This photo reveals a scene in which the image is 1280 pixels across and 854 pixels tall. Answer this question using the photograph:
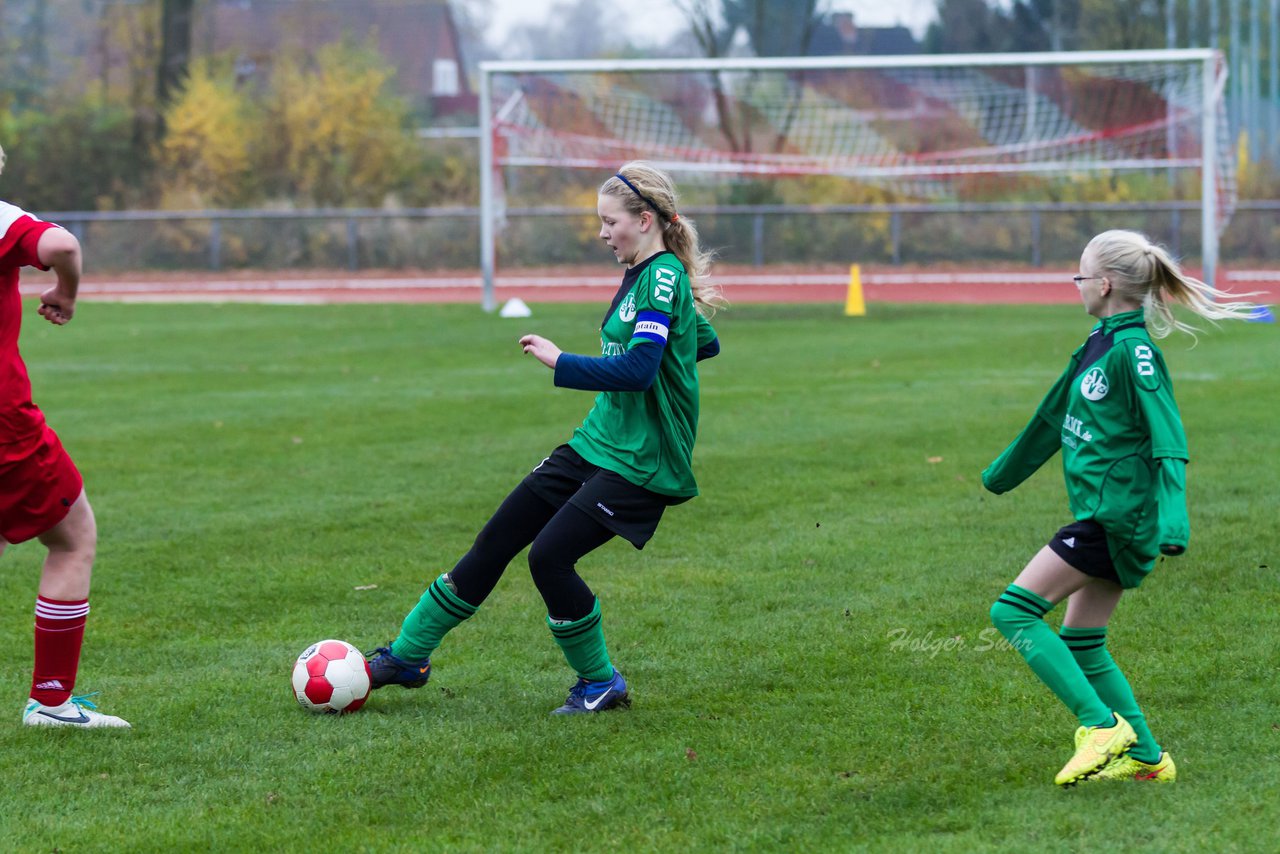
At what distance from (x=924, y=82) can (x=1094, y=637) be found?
22582 mm

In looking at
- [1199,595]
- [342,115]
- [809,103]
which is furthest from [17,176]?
[1199,595]

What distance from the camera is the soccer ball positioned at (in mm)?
4988

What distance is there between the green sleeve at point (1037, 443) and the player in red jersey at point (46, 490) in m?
2.82

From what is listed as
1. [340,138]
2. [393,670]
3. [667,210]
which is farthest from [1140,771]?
[340,138]

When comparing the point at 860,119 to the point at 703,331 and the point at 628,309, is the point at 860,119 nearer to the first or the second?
the point at 703,331

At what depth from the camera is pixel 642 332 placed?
467 cm

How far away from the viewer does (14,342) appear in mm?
4633

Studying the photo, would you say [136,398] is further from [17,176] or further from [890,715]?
[17,176]

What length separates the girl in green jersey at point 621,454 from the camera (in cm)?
481

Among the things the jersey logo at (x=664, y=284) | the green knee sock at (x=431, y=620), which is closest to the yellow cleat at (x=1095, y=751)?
the jersey logo at (x=664, y=284)

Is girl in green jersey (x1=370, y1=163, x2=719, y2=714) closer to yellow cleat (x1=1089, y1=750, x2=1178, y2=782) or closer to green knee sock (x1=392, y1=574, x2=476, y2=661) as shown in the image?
green knee sock (x1=392, y1=574, x2=476, y2=661)

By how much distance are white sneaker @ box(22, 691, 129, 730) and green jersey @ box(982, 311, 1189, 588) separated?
3.13 meters

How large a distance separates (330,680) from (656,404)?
1.43 meters

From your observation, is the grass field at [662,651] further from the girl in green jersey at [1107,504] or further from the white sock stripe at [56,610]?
the white sock stripe at [56,610]
